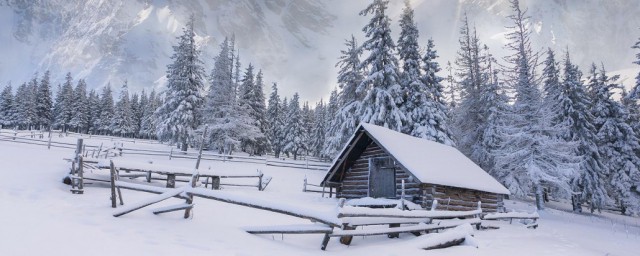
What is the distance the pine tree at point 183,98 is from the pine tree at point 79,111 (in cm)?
4648

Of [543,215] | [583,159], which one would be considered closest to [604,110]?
[583,159]

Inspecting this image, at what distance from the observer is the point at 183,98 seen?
41.9 metres

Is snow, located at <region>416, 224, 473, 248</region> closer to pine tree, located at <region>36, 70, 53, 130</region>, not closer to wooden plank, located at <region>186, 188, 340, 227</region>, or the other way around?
wooden plank, located at <region>186, 188, 340, 227</region>

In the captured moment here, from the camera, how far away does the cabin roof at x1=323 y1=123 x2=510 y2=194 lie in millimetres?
16781

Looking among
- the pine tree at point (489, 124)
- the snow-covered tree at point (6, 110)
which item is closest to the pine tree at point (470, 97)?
the pine tree at point (489, 124)

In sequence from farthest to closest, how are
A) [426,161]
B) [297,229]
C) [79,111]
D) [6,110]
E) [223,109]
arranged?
[79,111]
[6,110]
[223,109]
[426,161]
[297,229]

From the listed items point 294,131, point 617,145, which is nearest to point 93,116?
point 294,131

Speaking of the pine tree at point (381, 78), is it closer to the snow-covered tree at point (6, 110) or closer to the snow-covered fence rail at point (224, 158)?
the snow-covered fence rail at point (224, 158)

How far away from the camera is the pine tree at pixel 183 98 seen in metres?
40.9

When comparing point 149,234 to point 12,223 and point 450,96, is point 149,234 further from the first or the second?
point 450,96

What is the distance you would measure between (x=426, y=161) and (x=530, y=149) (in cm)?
1456

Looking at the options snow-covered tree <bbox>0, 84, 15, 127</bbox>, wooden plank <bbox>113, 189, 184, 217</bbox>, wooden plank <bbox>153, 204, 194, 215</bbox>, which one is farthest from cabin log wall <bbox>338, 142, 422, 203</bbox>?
snow-covered tree <bbox>0, 84, 15, 127</bbox>

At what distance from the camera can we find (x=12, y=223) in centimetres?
806

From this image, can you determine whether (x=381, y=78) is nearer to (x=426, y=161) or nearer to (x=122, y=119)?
(x=426, y=161)
